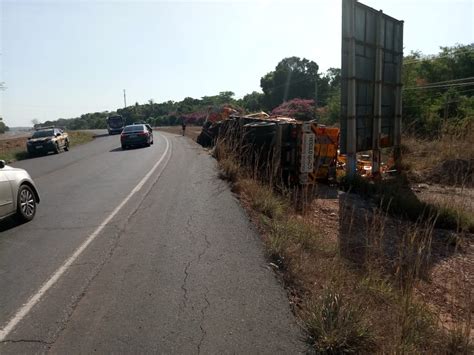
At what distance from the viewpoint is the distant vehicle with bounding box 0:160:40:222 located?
768cm

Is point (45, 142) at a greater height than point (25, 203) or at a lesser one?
greater

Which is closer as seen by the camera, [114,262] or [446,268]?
[114,262]

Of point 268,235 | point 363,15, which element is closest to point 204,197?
point 268,235

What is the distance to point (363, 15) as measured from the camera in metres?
14.0

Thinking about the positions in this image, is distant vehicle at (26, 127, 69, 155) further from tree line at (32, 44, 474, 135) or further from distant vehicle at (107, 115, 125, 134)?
distant vehicle at (107, 115, 125, 134)

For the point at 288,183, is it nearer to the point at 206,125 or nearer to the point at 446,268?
the point at 446,268

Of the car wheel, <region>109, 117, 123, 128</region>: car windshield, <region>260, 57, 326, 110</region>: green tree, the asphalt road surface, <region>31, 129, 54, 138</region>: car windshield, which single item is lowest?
the asphalt road surface

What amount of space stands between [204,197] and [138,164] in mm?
9076

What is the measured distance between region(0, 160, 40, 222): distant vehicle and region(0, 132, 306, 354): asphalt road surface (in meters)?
0.29

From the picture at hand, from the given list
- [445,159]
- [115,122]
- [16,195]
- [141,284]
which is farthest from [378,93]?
[115,122]

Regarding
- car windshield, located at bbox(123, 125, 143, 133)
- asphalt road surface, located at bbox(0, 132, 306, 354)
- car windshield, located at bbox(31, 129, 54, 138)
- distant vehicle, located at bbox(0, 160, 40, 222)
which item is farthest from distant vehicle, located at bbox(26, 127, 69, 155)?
distant vehicle, located at bbox(0, 160, 40, 222)

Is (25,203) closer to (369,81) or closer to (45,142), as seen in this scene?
(369,81)

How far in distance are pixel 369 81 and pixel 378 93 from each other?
58cm

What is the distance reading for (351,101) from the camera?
1371cm
